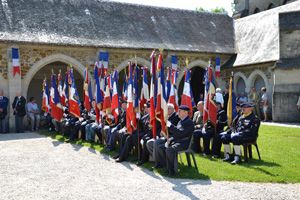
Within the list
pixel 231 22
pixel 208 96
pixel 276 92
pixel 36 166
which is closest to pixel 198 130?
pixel 208 96

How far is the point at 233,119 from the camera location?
26.1 feet

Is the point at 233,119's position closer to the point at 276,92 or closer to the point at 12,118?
the point at 276,92

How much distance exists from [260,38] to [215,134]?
12.6 meters

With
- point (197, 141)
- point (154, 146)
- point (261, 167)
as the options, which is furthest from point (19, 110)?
point (261, 167)

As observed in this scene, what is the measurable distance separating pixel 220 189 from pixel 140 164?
96.0 inches

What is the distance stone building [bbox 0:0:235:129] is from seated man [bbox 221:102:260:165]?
7.56 metres

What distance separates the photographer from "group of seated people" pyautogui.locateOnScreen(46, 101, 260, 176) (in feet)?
21.3

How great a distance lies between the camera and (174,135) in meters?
6.55

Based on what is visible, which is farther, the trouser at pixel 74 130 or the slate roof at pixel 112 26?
the slate roof at pixel 112 26

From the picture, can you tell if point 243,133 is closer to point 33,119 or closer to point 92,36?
point 33,119

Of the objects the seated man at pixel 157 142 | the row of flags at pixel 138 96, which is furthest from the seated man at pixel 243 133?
the seated man at pixel 157 142

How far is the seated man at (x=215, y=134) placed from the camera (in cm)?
786

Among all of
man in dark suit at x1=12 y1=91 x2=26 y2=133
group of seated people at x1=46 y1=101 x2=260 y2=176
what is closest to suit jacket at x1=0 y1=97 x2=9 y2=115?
man in dark suit at x1=12 y1=91 x2=26 y2=133

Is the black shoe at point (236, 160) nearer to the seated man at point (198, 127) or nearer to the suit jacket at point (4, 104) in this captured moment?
the seated man at point (198, 127)
